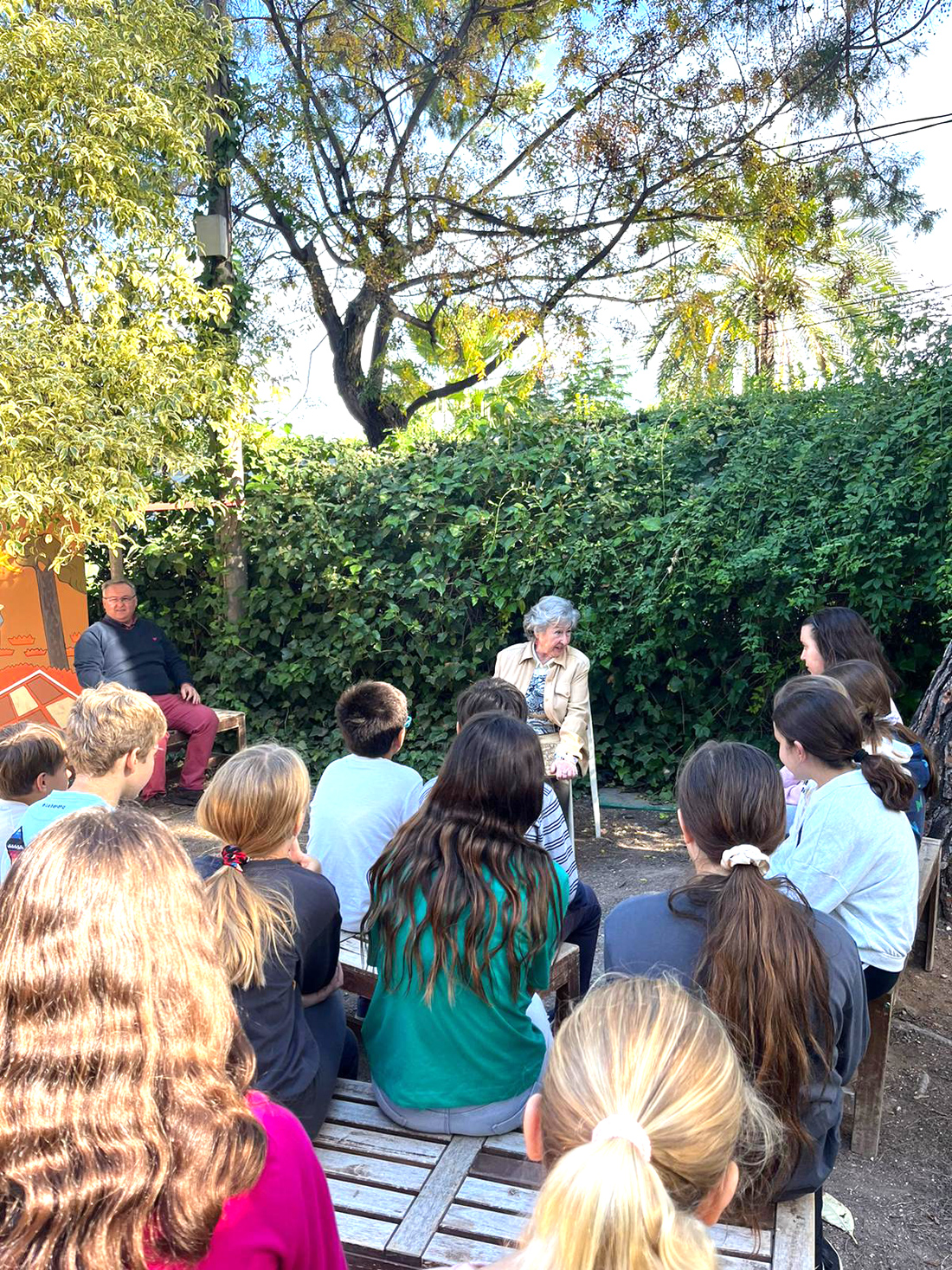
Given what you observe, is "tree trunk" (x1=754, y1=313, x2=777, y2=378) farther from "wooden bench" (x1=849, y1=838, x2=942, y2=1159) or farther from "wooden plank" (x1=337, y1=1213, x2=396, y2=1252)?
"wooden plank" (x1=337, y1=1213, x2=396, y2=1252)

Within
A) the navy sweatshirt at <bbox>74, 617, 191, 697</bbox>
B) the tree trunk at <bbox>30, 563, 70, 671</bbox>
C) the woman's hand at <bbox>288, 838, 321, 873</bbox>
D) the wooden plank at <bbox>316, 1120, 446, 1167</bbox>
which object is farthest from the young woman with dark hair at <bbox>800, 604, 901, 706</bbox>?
the tree trunk at <bbox>30, 563, 70, 671</bbox>

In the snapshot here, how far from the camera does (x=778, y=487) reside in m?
5.67

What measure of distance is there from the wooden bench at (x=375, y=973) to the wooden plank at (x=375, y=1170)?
0.50 m

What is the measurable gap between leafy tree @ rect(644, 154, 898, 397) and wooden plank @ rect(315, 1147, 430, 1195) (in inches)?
390

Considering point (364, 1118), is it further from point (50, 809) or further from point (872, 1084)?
point (872, 1084)

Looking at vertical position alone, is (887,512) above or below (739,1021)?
above

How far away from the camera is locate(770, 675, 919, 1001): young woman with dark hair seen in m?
2.72

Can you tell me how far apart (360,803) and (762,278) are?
11.9m

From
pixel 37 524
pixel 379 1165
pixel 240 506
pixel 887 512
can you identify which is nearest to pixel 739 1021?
pixel 379 1165

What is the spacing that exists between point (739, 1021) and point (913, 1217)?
1444mm

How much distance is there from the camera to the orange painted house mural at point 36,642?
23.5 ft

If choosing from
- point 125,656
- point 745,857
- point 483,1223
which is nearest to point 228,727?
point 125,656

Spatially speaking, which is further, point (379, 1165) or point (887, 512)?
point (887, 512)

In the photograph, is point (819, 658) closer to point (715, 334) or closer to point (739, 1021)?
point (739, 1021)
